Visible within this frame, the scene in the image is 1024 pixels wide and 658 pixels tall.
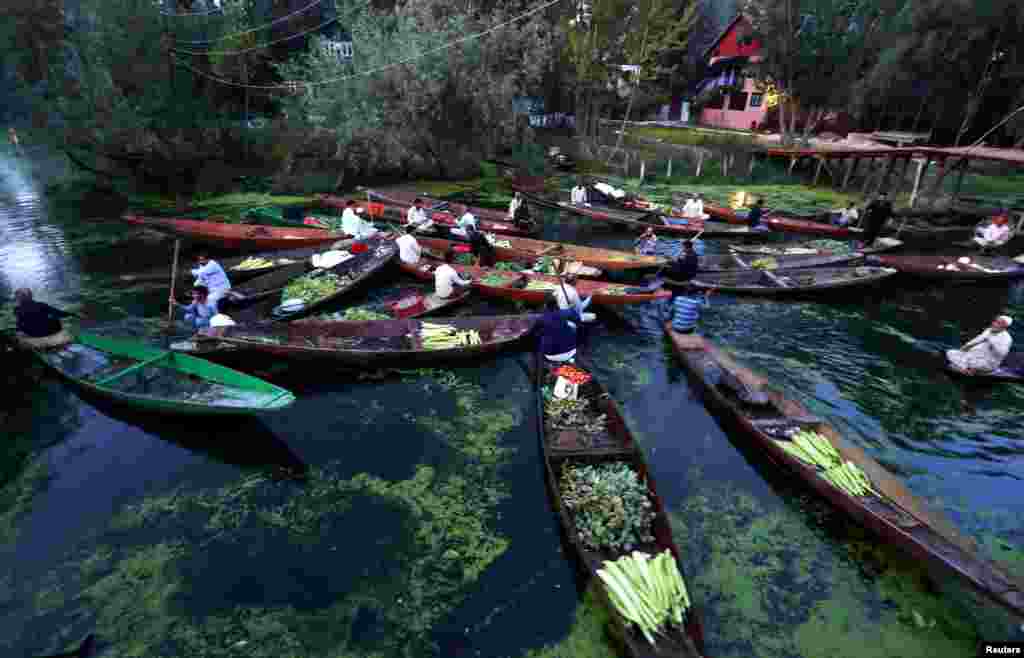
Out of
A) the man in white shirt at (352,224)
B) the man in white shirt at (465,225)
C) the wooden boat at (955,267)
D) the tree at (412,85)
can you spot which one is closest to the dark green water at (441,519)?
the wooden boat at (955,267)

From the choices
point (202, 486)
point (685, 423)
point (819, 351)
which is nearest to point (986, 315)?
point (819, 351)

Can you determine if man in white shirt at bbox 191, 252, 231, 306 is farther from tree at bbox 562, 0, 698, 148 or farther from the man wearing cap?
tree at bbox 562, 0, 698, 148

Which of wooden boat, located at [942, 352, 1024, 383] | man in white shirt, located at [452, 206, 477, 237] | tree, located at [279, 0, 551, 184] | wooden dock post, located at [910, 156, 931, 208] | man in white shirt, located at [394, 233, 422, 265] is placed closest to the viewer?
wooden boat, located at [942, 352, 1024, 383]

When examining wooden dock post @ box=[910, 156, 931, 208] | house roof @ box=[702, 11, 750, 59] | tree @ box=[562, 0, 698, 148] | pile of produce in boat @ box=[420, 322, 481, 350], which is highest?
house roof @ box=[702, 11, 750, 59]

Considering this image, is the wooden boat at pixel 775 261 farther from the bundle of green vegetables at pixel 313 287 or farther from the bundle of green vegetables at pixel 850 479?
the bundle of green vegetables at pixel 313 287

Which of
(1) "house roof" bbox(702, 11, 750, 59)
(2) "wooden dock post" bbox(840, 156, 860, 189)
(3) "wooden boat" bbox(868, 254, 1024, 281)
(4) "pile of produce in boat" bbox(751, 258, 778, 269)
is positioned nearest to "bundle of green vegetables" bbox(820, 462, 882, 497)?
(4) "pile of produce in boat" bbox(751, 258, 778, 269)

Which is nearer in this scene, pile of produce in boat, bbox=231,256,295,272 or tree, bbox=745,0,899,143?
pile of produce in boat, bbox=231,256,295,272

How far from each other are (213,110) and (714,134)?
34.9 metres

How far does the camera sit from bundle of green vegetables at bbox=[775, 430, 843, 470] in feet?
25.5

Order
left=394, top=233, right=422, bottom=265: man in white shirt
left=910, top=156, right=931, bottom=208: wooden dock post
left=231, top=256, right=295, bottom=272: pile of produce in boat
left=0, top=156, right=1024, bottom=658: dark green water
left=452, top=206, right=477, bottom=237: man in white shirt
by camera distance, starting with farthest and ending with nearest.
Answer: left=910, top=156, right=931, bottom=208: wooden dock post → left=452, top=206, right=477, bottom=237: man in white shirt → left=231, top=256, right=295, bottom=272: pile of produce in boat → left=394, top=233, right=422, bottom=265: man in white shirt → left=0, top=156, right=1024, bottom=658: dark green water

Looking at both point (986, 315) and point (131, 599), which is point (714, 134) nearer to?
point (986, 315)

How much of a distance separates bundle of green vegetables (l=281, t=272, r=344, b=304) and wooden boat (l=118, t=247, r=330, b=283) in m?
1.48

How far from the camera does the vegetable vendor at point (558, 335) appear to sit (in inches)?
379

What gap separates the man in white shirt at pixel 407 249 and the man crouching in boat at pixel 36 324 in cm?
830
